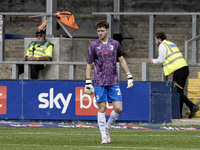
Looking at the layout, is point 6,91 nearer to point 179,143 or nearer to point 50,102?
point 50,102

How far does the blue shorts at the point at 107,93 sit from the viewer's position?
1030 cm

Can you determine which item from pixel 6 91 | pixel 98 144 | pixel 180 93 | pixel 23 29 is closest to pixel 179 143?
pixel 98 144

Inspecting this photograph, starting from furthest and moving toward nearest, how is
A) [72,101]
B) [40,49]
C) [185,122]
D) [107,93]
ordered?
[40,49] → [72,101] → [185,122] → [107,93]

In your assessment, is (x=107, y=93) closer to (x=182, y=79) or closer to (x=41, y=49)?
(x=182, y=79)

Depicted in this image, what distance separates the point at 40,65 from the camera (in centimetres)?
1571

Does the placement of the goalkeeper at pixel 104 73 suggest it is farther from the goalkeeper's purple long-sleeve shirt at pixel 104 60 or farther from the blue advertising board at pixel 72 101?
the blue advertising board at pixel 72 101

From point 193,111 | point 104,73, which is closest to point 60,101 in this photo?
point 193,111

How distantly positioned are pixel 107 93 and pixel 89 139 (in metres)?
0.88

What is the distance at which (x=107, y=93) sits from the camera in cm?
1045

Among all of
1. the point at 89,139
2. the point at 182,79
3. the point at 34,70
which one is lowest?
the point at 89,139

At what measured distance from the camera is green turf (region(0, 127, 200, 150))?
31.5ft

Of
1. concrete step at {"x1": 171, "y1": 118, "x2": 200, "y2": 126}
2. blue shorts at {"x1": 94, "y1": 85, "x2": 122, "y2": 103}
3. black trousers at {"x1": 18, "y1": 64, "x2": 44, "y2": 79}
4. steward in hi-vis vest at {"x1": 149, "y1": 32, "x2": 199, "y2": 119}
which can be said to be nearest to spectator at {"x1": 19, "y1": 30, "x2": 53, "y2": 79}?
black trousers at {"x1": 18, "y1": 64, "x2": 44, "y2": 79}

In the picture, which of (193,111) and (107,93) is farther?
(193,111)

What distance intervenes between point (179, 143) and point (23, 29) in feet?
A: 51.2
